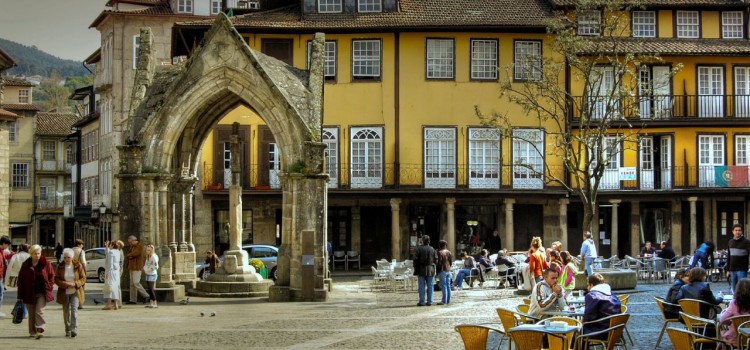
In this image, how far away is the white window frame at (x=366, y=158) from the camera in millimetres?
41688

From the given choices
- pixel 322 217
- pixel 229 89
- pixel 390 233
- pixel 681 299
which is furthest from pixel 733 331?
pixel 390 233

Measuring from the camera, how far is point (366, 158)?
41.8 metres

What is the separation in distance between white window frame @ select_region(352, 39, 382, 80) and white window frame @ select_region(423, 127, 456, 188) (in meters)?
3.05

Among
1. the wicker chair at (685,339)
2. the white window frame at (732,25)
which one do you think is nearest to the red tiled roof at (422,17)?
the white window frame at (732,25)

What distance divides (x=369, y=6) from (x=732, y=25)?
15424 mm

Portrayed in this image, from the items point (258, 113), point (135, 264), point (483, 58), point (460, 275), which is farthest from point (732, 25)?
point (135, 264)

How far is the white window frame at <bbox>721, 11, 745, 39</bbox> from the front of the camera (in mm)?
45594

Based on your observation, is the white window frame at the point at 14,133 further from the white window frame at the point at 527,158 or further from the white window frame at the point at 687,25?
the white window frame at the point at 687,25

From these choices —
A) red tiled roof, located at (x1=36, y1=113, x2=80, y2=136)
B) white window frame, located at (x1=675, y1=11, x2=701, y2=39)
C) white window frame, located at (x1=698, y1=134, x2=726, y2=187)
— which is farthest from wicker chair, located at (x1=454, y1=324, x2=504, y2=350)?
red tiled roof, located at (x1=36, y1=113, x2=80, y2=136)

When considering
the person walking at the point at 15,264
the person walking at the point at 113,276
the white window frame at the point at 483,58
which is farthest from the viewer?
the white window frame at the point at 483,58

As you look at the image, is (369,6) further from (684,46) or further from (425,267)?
(425,267)

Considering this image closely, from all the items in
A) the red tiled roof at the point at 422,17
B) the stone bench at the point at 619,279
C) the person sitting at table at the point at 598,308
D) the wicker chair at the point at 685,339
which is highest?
the red tiled roof at the point at 422,17

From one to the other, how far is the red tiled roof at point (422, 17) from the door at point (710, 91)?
724cm

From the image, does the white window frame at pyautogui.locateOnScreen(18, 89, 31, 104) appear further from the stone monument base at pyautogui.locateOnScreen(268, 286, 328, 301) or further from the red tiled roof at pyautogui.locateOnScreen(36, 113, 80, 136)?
the stone monument base at pyautogui.locateOnScreen(268, 286, 328, 301)
